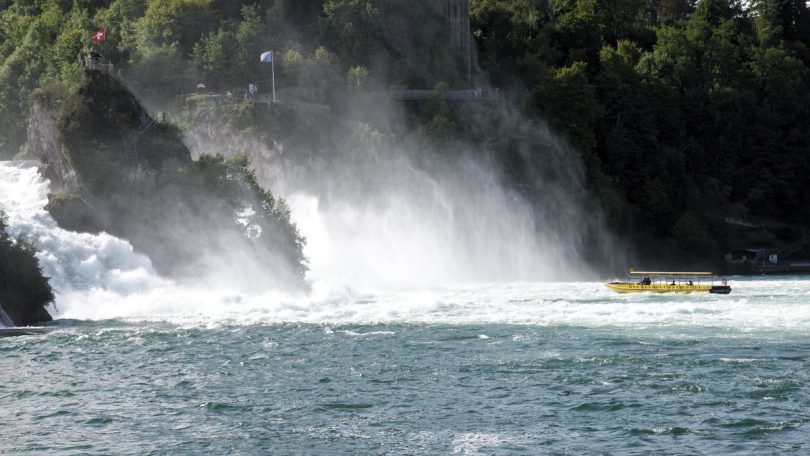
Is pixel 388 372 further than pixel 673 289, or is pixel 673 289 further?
pixel 673 289

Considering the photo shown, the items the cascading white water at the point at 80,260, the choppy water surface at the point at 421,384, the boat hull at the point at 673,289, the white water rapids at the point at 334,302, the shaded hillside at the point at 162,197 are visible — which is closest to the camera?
the choppy water surface at the point at 421,384

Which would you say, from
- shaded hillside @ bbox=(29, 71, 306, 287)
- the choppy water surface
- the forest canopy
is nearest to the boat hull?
the choppy water surface

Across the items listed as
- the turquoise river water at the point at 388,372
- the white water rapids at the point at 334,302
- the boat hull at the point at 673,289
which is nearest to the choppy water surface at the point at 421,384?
the turquoise river water at the point at 388,372

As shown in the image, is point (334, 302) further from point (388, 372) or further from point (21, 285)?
point (388, 372)

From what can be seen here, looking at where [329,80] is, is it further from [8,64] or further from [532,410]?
[532,410]

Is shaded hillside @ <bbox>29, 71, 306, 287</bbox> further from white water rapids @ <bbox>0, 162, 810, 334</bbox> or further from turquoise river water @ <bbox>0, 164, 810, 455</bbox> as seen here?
turquoise river water @ <bbox>0, 164, 810, 455</bbox>

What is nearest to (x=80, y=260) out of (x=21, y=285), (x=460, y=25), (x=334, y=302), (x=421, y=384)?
(x=21, y=285)

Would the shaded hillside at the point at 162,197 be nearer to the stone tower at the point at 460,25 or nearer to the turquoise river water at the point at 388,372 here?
the turquoise river water at the point at 388,372

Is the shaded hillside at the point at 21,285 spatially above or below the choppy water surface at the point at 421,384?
above

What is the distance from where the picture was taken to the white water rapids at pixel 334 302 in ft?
213

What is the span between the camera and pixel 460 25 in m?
125

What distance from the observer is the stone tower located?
4860 inches

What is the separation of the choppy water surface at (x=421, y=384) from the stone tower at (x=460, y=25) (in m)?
59.4

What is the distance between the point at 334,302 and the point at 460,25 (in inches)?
2333
